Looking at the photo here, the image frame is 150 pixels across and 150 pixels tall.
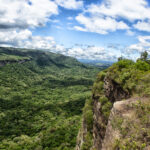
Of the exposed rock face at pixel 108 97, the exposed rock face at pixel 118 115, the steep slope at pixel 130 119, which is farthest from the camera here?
the exposed rock face at pixel 108 97

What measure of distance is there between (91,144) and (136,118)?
1987 cm

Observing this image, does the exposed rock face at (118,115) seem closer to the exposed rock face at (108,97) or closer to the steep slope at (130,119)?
the steep slope at (130,119)

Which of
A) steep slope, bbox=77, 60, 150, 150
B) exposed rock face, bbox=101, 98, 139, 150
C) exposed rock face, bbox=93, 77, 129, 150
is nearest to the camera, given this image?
steep slope, bbox=77, 60, 150, 150

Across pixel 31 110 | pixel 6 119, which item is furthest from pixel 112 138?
pixel 31 110

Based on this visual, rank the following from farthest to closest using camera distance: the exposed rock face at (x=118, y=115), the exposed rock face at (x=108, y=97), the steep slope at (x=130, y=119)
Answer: the exposed rock face at (x=108, y=97), the exposed rock face at (x=118, y=115), the steep slope at (x=130, y=119)

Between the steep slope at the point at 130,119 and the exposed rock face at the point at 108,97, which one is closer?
the steep slope at the point at 130,119

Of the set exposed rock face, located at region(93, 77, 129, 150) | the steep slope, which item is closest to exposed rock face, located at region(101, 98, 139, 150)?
the steep slope

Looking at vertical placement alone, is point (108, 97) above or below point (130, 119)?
below

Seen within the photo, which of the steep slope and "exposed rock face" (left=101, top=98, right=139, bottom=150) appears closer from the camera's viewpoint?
the steep slope

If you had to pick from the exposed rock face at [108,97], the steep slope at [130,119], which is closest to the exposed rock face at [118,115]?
the steep slope at [130,119]

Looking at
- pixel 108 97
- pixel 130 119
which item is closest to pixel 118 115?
pixel 130 119

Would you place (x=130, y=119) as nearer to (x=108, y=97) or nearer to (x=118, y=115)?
(x=118, y=115)

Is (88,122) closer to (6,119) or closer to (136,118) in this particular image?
(136,118)

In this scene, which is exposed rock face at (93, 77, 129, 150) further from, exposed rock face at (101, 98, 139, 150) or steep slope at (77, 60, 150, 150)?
exposed rock face at (101, 98, 139, 150)
